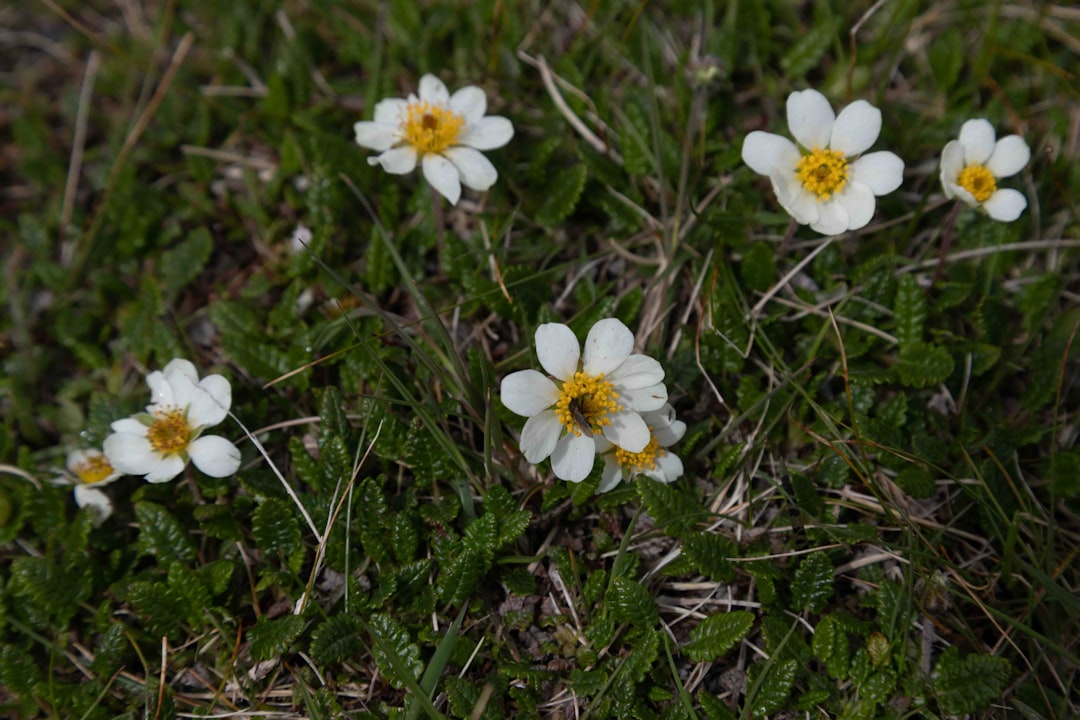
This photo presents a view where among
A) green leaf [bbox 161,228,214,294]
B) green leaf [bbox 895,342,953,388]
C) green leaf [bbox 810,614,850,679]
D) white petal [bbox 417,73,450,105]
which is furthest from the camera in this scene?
green leaf [bbox 161,228,214,294]

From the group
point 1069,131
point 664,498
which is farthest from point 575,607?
point 1069,131

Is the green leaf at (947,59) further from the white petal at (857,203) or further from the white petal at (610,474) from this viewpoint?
the white petal at (610,474)

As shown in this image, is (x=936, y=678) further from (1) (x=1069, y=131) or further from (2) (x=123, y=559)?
(2) (x=123, y=559)

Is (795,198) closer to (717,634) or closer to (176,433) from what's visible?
(717,634)

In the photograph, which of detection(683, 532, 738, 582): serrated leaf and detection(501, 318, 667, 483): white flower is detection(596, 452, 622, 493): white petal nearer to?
detection(501, 318, 667, 483): white flower

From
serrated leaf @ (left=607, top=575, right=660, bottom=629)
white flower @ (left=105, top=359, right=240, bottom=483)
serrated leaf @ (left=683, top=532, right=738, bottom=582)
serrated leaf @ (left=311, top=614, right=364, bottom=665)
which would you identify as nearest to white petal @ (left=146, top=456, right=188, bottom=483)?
white flower @ (left=105, top=359, right=240, bottom=483)
